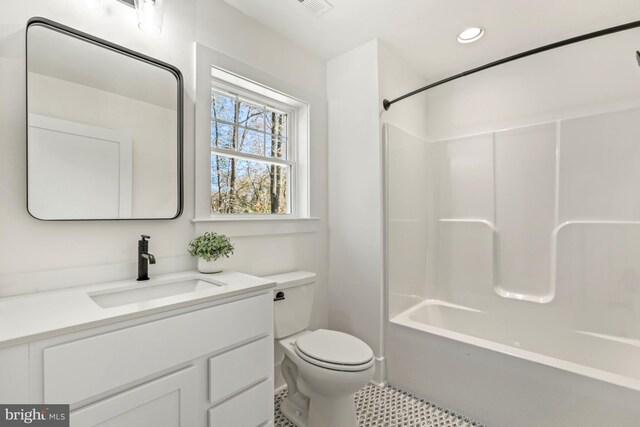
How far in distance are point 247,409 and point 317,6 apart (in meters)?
2.14

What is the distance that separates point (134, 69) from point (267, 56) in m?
0.85

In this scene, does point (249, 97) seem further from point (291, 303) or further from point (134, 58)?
point (291, 303)

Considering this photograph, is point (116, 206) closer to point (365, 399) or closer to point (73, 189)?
point (73, 189)

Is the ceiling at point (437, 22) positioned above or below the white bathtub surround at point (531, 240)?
above

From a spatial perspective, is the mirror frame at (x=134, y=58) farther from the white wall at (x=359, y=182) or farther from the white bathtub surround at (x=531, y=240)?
the white bathtub surround at (x=531, y=240)

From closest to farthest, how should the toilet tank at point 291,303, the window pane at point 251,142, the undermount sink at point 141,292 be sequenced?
the undermount sink at point 141,292, the toilet tank at point 291,303, the window pane at point 251,142

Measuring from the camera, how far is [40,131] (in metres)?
1.13

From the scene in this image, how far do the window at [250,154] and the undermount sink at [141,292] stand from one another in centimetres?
53

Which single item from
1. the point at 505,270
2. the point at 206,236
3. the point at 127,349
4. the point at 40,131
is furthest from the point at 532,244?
the point at 40,131

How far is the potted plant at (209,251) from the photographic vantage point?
1.48 m

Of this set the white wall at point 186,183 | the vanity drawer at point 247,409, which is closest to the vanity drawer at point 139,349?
the vanity drawer at point 247,409

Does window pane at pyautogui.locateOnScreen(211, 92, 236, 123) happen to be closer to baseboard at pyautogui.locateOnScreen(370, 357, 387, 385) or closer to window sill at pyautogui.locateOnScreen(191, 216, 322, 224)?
window sill at pyautogui.locateOnScreen(191, 216, 322, 224)

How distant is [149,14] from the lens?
4.29 ft

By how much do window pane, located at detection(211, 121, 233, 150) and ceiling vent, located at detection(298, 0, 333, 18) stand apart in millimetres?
853
